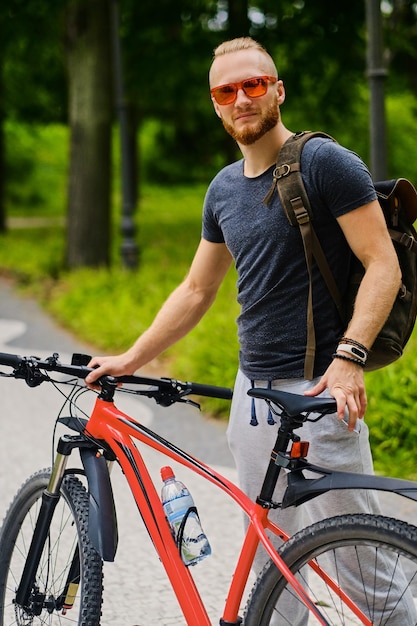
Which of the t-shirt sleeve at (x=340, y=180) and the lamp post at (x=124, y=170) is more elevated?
the lamp post at (x=124, y=170)

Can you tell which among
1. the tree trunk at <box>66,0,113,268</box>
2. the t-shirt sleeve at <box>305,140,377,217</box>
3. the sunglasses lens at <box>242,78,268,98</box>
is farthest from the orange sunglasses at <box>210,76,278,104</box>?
the tree trunk at <box>66,0,113,268</box>

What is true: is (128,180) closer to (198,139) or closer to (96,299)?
(96,299)

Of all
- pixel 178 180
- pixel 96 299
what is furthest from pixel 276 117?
pixel 178 180

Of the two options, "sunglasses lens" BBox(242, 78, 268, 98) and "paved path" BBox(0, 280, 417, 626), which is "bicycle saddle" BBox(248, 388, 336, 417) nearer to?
"sunglasses lens" BBox(242, 78, 268, 98)

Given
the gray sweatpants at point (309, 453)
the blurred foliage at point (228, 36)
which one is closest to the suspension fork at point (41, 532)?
the gray sweatpants at point (309, 453)

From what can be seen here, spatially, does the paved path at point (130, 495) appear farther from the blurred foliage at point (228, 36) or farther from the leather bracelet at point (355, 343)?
the blurred foliage at point (228, 36)

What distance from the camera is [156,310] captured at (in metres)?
10.3

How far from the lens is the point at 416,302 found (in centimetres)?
281

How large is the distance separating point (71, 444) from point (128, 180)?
1130cm

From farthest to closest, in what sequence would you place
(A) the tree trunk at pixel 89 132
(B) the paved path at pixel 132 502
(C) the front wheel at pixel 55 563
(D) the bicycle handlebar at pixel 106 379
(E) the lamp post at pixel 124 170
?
(A) the tree trunk at pixel 89 132 < (E) the lamp post at pixel 124 170 < (B) the paved path at pixel 132 502 < (D) the bicycle handlebar at pixel 106 379 < (C) the front wheel at pixel 55 563

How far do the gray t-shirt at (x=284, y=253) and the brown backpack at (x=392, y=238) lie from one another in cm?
3

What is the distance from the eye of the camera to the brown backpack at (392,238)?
8.92 ft

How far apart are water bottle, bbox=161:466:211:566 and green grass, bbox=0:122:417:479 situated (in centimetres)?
286

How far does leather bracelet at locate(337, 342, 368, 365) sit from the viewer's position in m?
2.55
